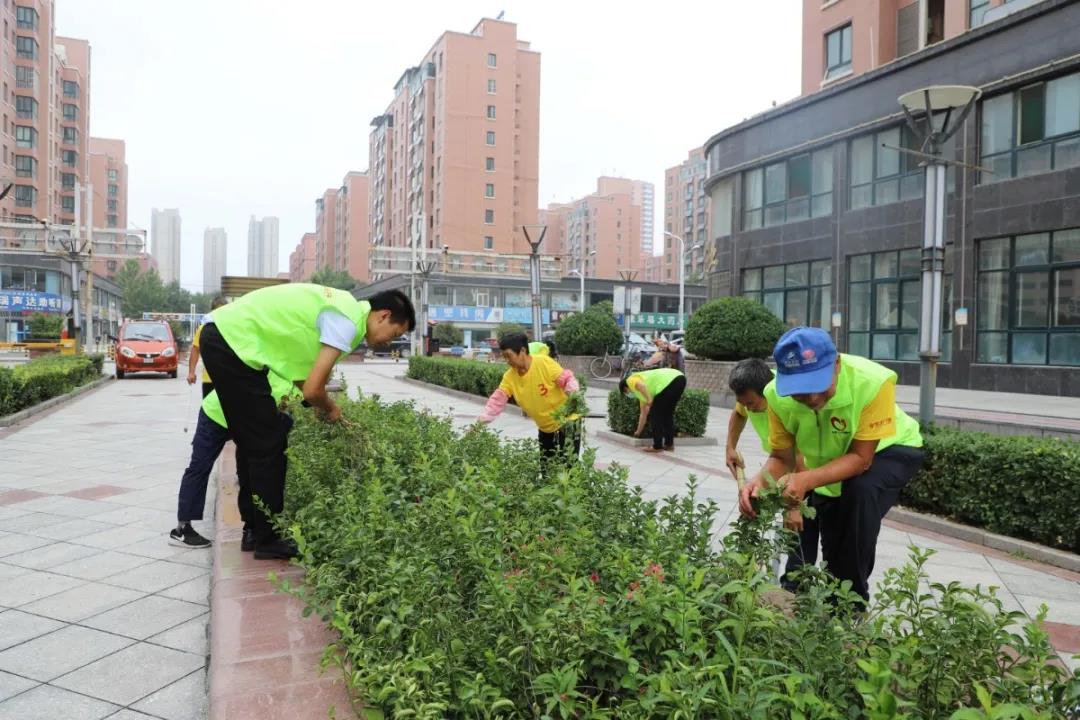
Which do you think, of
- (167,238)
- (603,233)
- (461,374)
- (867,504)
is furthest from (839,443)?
(167,238)

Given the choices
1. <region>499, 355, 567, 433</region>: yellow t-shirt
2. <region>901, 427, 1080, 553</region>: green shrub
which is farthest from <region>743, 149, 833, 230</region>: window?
<region>499, 355, 567, 433</region>: yellow t-shirt

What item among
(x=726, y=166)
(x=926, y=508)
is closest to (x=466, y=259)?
(x=726, y=166)

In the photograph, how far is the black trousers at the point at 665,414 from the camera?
9.10 m

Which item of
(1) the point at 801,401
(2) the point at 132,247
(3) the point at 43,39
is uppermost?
(3) the point at 43,39

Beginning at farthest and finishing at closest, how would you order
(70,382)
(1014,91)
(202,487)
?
(1014,91) < (70,382) < (202,487)

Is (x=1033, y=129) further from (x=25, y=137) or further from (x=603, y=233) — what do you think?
(x=603, y=233)

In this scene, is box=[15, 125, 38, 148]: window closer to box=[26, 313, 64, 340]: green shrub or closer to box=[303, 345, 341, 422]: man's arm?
box=[26, 313, 64, 340]: green shrub

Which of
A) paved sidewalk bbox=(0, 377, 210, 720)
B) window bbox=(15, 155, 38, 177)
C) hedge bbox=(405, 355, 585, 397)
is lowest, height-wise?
paved sidewalk bbox=(0, 377, 210, 720)

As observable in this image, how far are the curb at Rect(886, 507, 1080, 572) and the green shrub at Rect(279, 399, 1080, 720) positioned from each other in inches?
126

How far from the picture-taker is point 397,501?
9.75 ft

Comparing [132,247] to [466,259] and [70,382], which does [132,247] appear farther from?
[466,259]

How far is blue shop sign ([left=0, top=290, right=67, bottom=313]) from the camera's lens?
164ft

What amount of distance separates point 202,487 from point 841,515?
11.9 feet

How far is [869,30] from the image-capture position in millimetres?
25219
